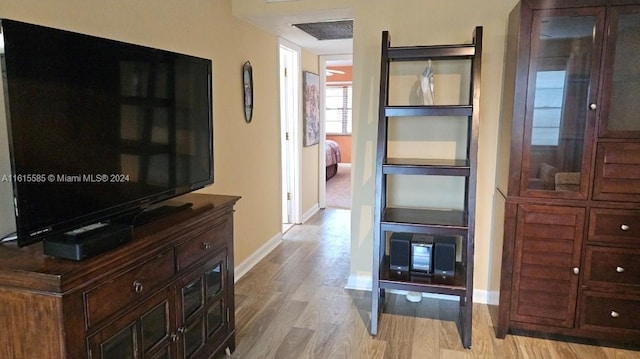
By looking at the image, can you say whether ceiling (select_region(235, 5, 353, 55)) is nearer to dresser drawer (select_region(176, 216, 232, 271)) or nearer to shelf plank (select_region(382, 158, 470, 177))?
shelf plank (select_region(382, 158, 470, 177))

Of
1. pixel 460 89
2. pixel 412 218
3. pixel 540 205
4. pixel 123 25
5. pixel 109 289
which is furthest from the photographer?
pixel 460 89

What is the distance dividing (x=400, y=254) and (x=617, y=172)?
123 cm

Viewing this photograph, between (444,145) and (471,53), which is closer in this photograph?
(471,53)

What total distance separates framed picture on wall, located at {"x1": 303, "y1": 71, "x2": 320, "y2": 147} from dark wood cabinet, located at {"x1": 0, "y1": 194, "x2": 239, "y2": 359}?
2841 mm

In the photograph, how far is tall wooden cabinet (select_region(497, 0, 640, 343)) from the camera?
219cm

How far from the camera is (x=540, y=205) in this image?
232cm

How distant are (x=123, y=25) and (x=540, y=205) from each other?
236 cm

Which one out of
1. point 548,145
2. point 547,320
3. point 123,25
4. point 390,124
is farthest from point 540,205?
point 123,25

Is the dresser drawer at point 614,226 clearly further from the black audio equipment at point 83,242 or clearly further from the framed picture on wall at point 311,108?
the framed picture on wall at point 311,108

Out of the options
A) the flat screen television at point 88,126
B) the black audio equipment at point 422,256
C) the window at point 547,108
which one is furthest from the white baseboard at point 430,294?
the flat screen television at point 88,126

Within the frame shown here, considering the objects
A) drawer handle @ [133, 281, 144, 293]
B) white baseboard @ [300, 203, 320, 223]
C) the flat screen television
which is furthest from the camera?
white baseboard @ [300, 203, 320, 223]

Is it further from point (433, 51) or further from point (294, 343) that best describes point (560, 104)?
point (294, 343)

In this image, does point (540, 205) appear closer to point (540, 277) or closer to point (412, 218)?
point (540, 277)

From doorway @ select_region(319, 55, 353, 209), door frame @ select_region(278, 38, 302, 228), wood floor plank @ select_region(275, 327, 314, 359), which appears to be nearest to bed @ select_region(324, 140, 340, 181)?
doorway @ select_region(319, 55, 353, 209)
